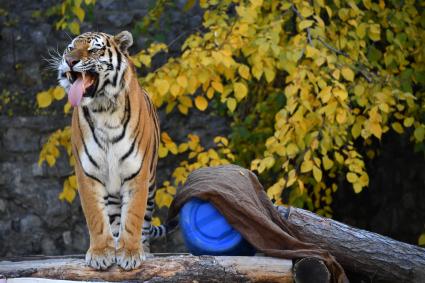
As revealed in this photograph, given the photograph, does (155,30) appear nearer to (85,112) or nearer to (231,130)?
(231,130)

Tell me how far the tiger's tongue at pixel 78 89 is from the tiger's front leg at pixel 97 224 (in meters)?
0.42

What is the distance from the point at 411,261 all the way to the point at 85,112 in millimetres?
1866

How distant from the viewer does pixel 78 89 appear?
179 inches

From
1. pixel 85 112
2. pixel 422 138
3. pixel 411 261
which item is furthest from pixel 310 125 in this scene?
pixel 85 112

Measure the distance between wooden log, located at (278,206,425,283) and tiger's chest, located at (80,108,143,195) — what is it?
3.08ft

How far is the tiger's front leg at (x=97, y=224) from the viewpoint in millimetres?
4594

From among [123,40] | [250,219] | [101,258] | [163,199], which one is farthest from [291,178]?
[101,258]

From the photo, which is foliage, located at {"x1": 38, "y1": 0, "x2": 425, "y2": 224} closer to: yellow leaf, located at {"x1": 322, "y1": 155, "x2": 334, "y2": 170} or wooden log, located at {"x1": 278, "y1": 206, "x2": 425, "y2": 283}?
yellow leaf, located at {"x1": 322, "y1": 155, "x2": 334, "y2": 170}

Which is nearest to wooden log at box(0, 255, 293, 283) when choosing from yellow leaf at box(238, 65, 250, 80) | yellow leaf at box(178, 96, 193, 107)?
yellow leaf at box(238, 65, 250, 80)

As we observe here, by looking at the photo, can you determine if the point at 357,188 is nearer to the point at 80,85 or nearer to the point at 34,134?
the point at 80,85

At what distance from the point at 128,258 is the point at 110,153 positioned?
1.71ft

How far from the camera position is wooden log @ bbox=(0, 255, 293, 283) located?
4.59 metres

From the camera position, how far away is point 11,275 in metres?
4.59

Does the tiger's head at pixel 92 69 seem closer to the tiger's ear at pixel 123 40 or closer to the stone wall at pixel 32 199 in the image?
the tiger's ear at pixel 123 40
